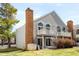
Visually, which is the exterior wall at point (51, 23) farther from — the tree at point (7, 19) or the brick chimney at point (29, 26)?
the tree at point (7, 19)

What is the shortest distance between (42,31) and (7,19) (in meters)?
0.72

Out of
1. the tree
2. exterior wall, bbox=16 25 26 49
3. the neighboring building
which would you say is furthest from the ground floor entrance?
the tree

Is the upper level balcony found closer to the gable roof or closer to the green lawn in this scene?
the gable roof

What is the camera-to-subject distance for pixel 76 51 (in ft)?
54.3

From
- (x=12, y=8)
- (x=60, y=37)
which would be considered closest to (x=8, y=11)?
(x=12, y=8)

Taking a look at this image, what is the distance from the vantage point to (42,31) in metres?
16.6

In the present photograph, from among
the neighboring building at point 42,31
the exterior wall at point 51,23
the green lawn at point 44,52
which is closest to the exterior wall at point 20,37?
the neighboring building at point 42,31

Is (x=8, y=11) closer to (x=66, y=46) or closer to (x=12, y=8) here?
→ (x=12, y=8)

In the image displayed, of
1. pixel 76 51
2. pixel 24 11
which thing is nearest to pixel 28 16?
pixel 24 11

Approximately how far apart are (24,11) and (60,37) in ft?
2.85

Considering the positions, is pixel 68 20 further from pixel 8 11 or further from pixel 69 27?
pixel 8 11

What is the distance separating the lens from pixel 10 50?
16594mm

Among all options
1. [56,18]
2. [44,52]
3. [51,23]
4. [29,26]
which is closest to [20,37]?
[29,26]

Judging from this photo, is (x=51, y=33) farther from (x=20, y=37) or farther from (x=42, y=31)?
(x=20, y=37)
